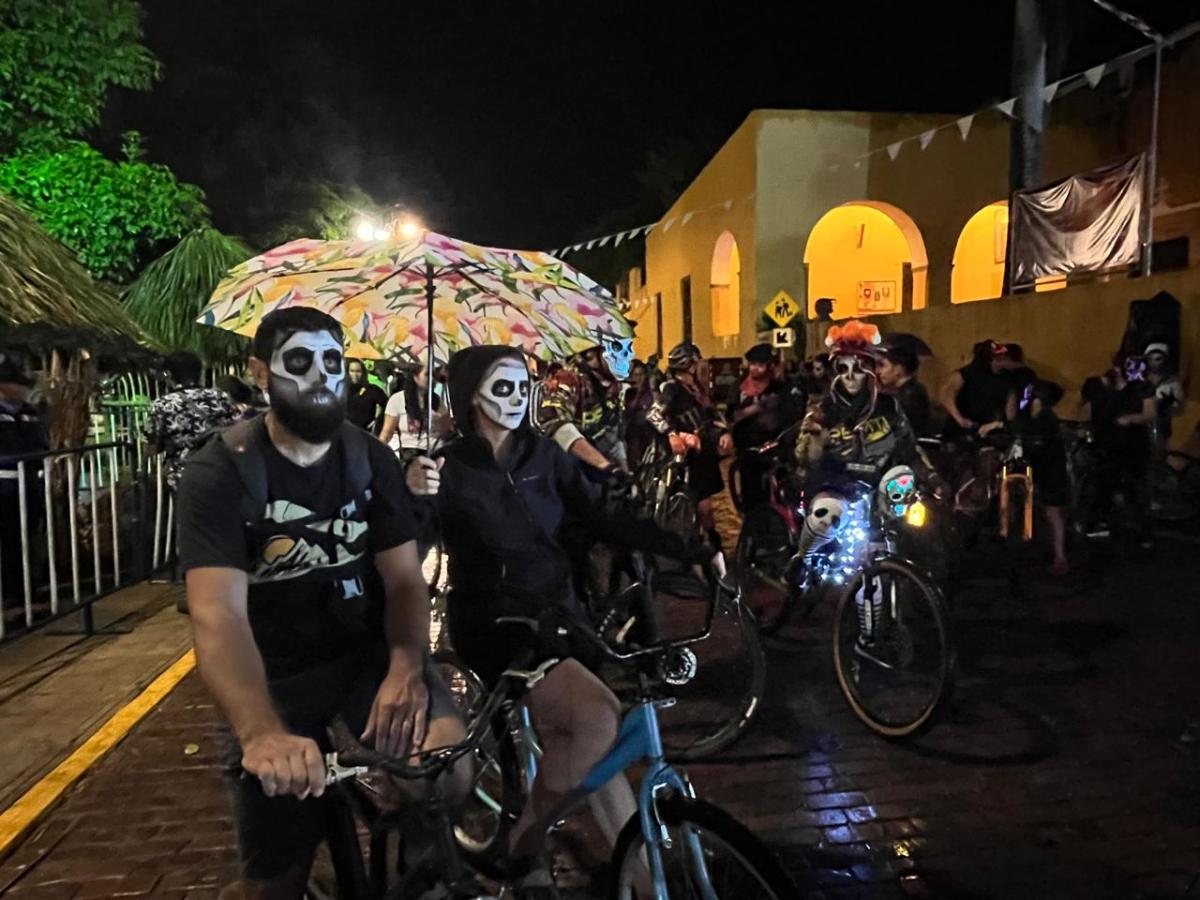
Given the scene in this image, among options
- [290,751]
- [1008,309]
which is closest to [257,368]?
[290,751]

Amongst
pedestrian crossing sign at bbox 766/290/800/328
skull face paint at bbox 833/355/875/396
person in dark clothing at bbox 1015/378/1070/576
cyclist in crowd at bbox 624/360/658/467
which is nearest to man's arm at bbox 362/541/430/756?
skull face paint at bbox 833/355/875/396

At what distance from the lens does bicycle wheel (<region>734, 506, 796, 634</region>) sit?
243 inches

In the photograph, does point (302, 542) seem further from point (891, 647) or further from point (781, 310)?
point (781, 310)

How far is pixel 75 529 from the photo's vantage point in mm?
6430

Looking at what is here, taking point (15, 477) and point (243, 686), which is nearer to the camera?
point (243, 686)

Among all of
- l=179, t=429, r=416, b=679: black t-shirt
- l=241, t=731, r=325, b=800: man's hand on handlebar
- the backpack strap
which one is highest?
the backpack strap

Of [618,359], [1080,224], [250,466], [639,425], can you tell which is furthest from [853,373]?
[1080,224]

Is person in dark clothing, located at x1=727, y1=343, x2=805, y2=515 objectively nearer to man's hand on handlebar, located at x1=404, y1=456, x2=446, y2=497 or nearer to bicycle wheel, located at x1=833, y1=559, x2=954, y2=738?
bicycle wheel, located at x1=833, y1=559, x2=954, y2=738

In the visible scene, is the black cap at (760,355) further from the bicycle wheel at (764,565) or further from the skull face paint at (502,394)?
the skull face paint at (502,394)

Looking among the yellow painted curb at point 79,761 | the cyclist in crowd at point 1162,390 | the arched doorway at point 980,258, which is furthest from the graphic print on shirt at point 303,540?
the arched doorway at point 980,258

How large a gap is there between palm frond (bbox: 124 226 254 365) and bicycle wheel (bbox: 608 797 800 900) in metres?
11.1

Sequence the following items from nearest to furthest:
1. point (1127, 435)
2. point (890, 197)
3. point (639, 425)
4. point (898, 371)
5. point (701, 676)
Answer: point (701, 676), point (898, 371), point (1127, 435), point (639, 425), point (890, 197)

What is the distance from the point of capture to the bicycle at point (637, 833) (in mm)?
2312

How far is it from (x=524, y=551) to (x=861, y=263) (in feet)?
70.5
